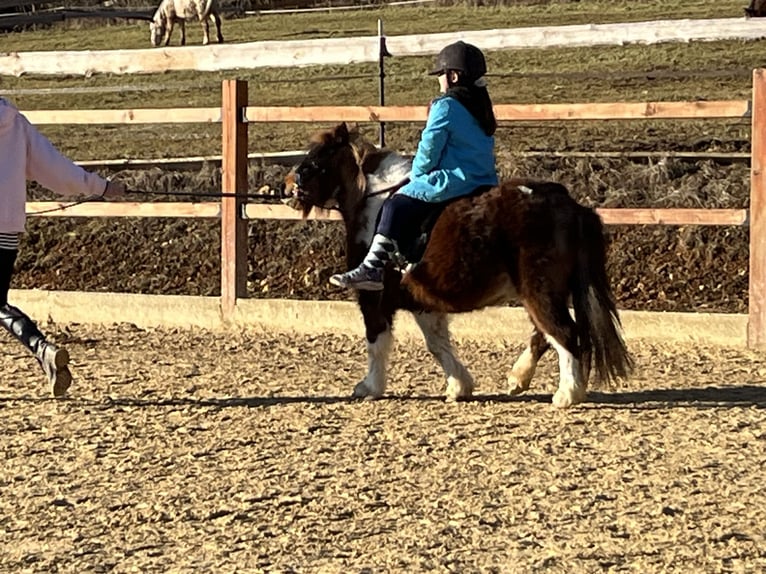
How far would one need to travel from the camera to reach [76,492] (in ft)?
17.9

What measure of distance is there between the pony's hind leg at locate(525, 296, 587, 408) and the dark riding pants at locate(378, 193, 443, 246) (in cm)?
65

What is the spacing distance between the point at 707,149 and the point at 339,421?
312 inches

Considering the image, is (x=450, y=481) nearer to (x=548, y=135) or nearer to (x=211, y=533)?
(x=211, y=533)

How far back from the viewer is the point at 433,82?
66.9 feet

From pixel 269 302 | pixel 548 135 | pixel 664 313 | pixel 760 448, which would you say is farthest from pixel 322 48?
pixel 760 448

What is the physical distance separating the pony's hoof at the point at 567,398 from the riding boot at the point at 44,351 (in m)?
2.29

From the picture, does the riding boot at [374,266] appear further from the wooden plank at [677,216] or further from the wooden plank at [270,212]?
the wooden plank at [270,212]

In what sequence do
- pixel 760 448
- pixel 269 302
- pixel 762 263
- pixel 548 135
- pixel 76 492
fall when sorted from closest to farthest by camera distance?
pixel 76 492 → pixel 760 448 → pixel 762 263 → pixel 269 302 → pixel 548 135

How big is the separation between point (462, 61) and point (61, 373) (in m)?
2.38

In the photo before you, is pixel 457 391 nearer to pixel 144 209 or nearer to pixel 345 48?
pixel 144 209

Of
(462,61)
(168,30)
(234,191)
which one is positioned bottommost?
(234,191)

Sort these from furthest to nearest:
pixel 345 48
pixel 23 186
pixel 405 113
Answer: pixel 345 48
pixel 405 113
pixel 23 186

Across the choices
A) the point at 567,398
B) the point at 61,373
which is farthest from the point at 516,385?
the point at 61,373

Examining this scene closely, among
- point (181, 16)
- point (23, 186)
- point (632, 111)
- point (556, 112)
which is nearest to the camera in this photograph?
point (23, 186)
